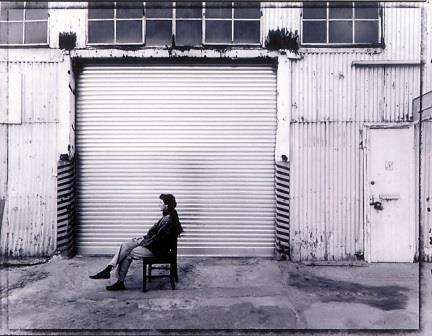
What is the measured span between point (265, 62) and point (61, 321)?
19.4ft

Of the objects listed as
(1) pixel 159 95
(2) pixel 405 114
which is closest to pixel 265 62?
(1) pixel 159 95

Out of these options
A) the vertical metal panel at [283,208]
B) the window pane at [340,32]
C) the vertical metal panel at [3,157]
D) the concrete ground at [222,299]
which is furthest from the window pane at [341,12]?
the vertical metal panel at [3,157]

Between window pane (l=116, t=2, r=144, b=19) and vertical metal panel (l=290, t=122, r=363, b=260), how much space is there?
3.89 meters

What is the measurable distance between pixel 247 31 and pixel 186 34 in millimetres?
1245

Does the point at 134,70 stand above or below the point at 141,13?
below

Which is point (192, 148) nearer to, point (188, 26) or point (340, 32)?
point (188, 26)

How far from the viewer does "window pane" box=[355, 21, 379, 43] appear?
7.64 meters

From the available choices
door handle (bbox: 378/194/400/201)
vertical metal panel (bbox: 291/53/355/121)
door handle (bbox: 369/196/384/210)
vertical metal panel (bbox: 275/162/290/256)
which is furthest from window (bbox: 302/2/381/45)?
door handle (bbox: 369/196/384/210)

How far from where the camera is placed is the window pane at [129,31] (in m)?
7.73

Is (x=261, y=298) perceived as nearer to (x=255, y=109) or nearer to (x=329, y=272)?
(x=329, y=272)

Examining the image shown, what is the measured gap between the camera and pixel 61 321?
4832 millimetres

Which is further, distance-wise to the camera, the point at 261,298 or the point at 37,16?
the point at 37,16

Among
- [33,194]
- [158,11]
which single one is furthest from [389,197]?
[33,194]

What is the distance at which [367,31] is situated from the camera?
7648 millimetres
